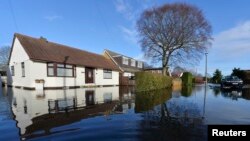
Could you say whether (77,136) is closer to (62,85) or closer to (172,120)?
(172,120)

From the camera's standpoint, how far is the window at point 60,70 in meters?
25.2

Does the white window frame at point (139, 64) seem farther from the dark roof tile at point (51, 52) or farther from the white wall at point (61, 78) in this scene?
the dark roof tile at point (51, 52)

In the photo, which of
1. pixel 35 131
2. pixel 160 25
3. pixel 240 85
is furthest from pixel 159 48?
pixel 35 131

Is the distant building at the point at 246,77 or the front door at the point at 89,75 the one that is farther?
the distant building at the point at 246,77

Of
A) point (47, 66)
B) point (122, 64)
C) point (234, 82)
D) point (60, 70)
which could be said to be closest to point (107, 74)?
point (122, 64)

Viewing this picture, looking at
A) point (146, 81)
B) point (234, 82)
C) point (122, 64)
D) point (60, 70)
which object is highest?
point (122, 64)

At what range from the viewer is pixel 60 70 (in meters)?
26.3

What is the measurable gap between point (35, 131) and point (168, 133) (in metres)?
3.58

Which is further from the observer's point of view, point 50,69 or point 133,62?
point 133,62

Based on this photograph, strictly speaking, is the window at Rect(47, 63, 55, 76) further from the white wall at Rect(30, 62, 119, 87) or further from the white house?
the white wall at Rect(30, 62, 119, 87)

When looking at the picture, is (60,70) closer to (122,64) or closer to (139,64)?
(122,64)

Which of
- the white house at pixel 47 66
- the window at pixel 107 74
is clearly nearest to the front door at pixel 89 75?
the white house at pixel 47 66

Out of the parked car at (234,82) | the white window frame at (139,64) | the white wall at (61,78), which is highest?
the white window frame at (139,64)

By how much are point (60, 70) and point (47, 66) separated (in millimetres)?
1738
